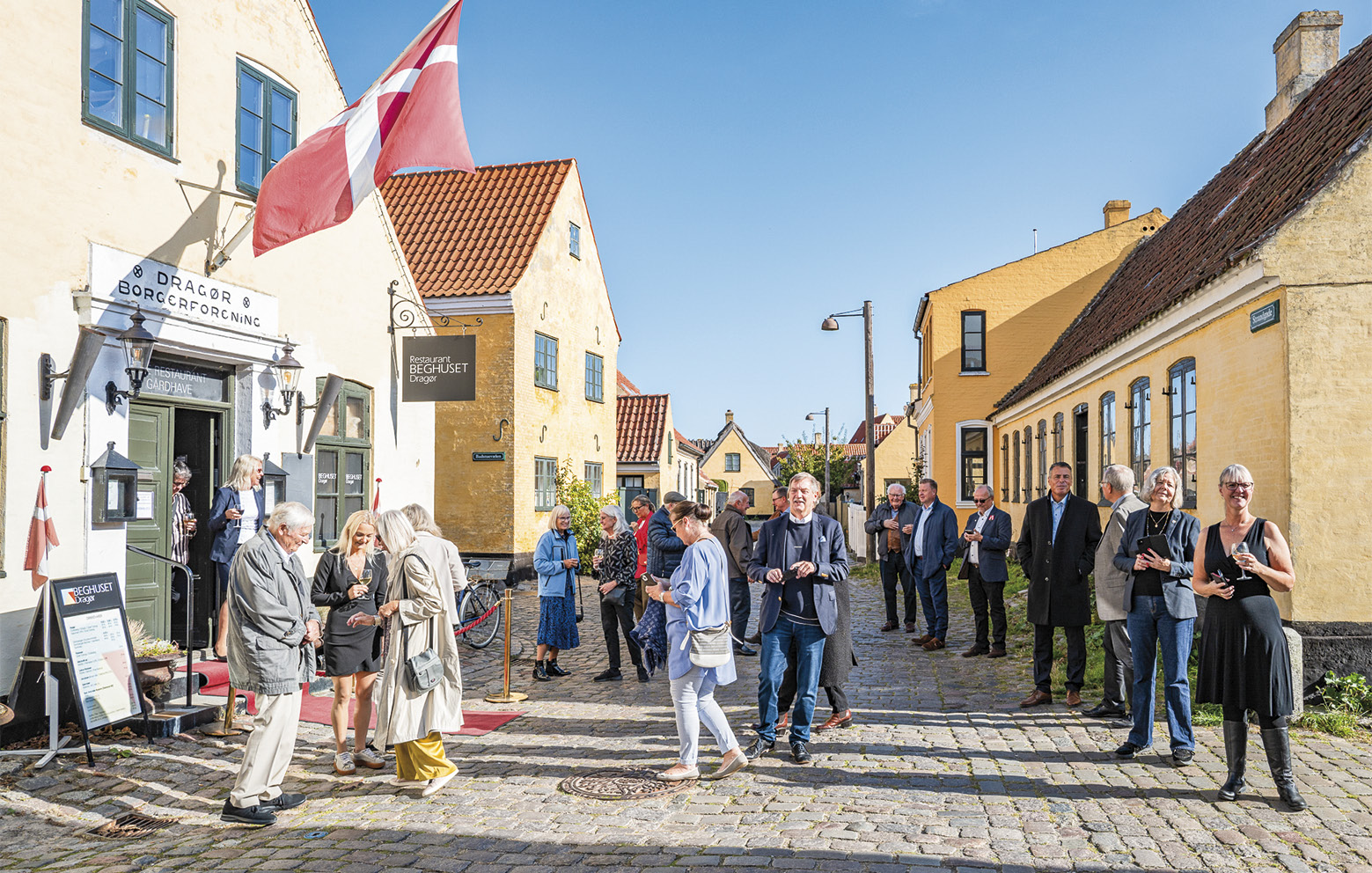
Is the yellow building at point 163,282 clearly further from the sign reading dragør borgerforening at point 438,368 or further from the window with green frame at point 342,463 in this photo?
the sign reading dragør borgerforening at point 438,368

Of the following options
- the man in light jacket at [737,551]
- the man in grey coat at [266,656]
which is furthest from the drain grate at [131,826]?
the man in light jacket at [737,551]

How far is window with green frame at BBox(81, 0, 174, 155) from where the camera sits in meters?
7.60

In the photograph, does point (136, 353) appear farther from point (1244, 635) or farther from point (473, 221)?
point (473, 221)

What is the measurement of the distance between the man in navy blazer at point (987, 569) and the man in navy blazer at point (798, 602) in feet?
13.4

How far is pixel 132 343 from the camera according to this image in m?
7.59

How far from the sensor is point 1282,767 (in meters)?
5.48

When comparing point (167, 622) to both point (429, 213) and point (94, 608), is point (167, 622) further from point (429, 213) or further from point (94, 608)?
point (429, 213)

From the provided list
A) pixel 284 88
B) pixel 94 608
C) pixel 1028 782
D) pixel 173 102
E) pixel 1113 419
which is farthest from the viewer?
pixel 1113 419

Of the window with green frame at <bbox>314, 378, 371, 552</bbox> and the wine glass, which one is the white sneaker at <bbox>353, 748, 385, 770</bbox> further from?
the wine glass

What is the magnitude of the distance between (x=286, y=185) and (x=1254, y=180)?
35.5 feet

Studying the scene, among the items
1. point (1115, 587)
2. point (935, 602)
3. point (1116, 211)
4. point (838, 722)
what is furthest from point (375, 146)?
point (1116, 211)

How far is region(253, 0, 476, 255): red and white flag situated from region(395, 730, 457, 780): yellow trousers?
481 cm

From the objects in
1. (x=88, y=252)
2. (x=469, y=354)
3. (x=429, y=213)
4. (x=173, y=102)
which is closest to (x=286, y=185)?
(x=173, y=102)

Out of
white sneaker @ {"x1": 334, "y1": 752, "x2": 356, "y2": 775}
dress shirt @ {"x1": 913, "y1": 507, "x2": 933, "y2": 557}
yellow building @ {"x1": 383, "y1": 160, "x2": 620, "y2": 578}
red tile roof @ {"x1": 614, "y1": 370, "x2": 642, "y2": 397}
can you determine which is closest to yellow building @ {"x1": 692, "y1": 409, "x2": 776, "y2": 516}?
red tile roof @ {"x1": 614, "y1": 370, "x2": 642, "y2": 397}
